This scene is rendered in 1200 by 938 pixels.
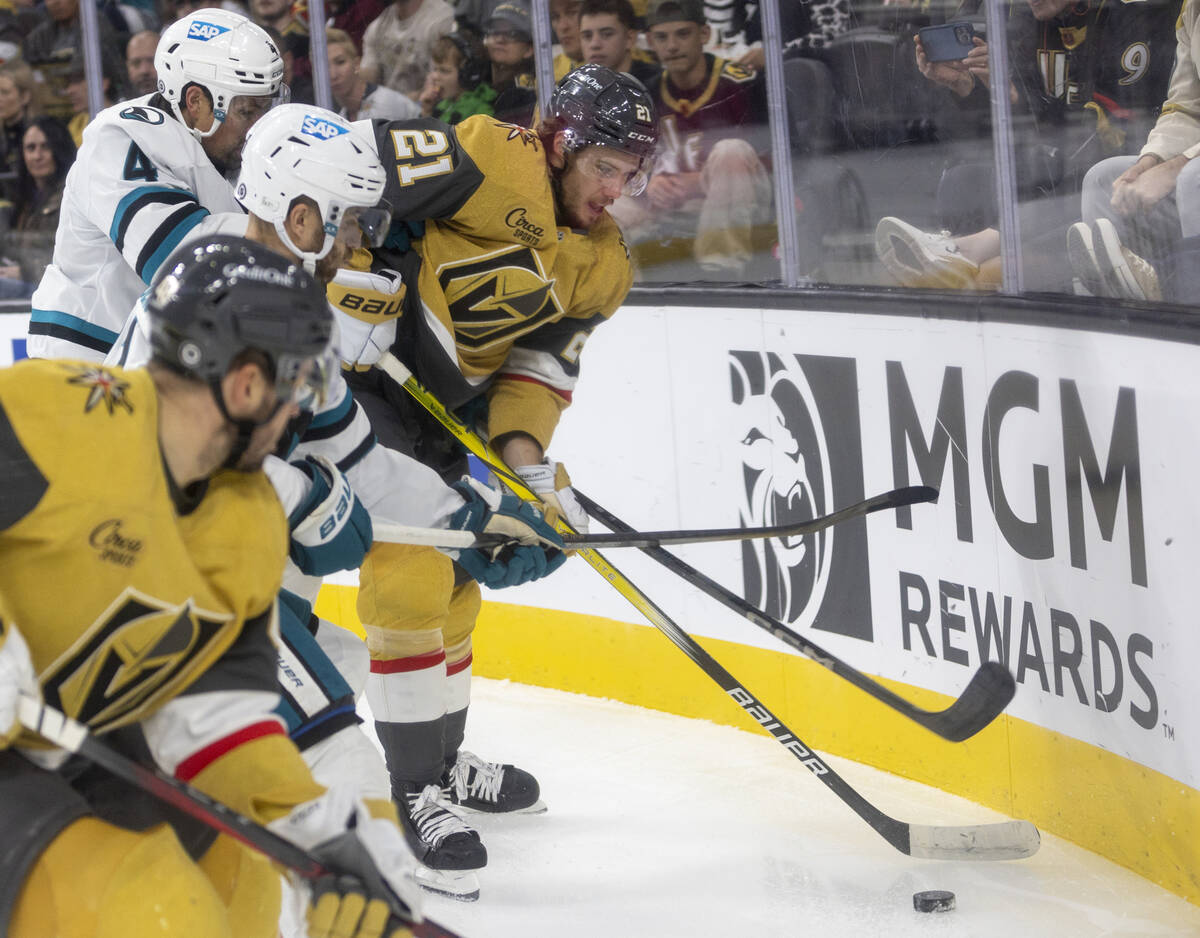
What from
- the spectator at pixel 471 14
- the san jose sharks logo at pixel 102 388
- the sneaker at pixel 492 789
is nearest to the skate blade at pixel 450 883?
the sneaker at pixel 492 789

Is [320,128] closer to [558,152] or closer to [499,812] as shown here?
[558,152]

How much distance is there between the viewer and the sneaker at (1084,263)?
2646mm

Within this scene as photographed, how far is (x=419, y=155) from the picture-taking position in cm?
259

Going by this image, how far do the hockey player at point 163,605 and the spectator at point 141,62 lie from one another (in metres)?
3.38

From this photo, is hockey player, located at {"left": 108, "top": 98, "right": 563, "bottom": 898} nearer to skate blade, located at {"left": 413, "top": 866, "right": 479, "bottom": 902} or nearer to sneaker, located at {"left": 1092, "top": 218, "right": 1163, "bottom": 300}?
skate blade, located at {"left": 413, "top": 866, "right": 479, "bottom": 902}

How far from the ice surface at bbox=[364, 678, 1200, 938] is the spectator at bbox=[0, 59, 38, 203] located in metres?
2.67

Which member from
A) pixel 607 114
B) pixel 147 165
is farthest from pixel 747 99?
pixel 147 165

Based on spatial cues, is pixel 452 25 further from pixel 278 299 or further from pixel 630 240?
pixel 278 299

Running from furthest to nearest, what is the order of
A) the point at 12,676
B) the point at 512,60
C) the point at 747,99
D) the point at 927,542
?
the point at 512,60 → the point at 747,99 → the point at 927,542 → the point at 12,676

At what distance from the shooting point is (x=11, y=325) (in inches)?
180

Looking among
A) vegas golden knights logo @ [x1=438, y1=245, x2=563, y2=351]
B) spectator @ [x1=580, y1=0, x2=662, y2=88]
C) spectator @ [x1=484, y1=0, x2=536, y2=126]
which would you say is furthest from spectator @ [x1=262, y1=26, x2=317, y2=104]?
vegas golden knights logo @ [x1=438, y1=245, x2=563, y2=351]

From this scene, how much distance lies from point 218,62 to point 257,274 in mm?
1337

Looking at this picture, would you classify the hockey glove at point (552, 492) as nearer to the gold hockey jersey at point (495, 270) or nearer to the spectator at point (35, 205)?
the gold hockey jersey at point (495, 270)

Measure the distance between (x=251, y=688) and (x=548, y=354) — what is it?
146cm
